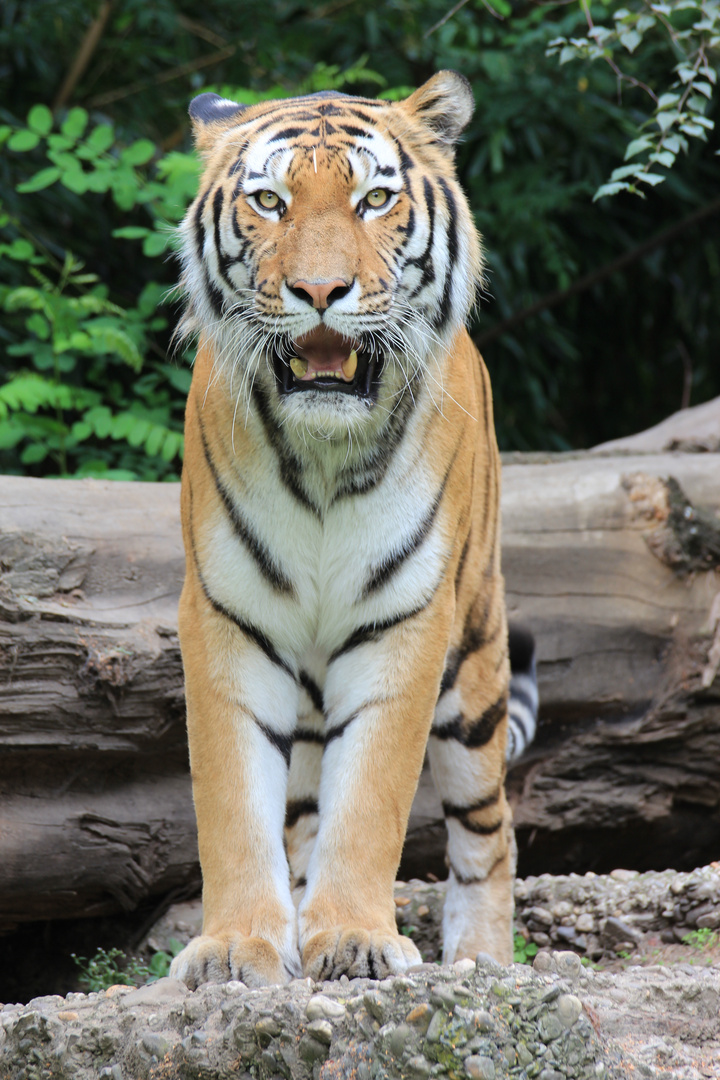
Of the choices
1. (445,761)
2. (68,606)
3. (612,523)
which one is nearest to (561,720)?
(612,523)

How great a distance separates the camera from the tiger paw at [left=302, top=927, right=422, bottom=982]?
6.31 ft

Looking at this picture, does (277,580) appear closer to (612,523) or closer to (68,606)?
(68,606)

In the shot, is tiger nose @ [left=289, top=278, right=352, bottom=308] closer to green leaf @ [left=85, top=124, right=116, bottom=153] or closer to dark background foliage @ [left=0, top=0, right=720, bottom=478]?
dark background foliage @ [left=0, top=0, right=720, bottom=478]

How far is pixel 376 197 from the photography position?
2.17 m

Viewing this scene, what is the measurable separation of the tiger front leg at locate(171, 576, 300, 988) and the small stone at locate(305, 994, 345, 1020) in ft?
0.87

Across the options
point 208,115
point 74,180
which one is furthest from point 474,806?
point 74,180

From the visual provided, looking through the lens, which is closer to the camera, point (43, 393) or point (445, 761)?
point (445, 761)

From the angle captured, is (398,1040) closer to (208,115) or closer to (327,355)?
(327,355)

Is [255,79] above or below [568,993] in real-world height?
above

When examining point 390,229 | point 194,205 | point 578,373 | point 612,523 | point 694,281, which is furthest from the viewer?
point 578,373

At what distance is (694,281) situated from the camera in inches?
247

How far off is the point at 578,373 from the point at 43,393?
3.94 metres

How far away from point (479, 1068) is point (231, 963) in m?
0.56

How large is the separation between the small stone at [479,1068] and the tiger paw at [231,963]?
476 millimetres
